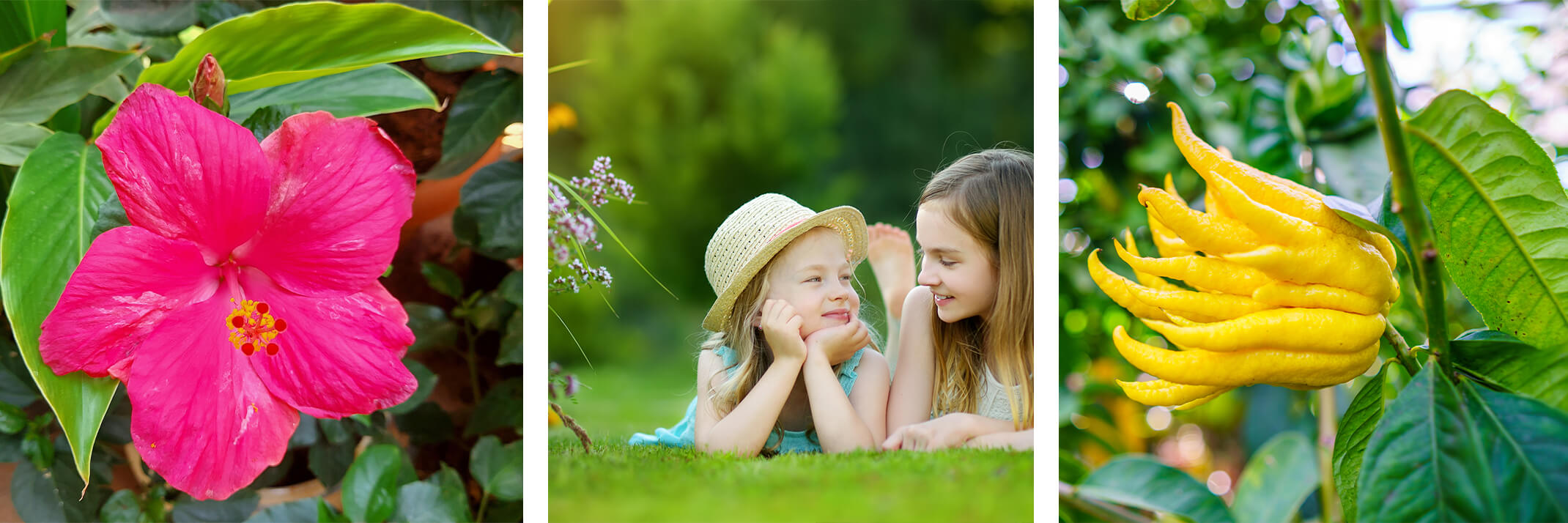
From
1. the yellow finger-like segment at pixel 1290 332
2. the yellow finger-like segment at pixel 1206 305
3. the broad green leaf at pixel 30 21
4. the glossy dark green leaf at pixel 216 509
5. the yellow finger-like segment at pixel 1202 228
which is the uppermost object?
the broad green leaf at pixel 30 21

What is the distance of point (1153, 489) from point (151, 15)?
616 millimetres

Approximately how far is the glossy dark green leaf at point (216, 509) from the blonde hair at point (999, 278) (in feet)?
1.40

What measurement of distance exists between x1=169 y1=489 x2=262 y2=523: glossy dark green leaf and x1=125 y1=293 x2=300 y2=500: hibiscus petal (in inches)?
4.8

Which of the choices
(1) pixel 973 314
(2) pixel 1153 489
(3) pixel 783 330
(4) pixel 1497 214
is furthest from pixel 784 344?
(4) pixel 1497 214

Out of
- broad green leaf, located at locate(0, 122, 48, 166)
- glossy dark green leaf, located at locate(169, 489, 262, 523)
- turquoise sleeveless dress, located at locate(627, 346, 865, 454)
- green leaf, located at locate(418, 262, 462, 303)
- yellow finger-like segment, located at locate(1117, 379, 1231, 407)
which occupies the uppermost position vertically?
broad green leaf, located at locate(0, 122, 48, 166)

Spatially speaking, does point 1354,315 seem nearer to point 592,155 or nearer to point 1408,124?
point 1408,124

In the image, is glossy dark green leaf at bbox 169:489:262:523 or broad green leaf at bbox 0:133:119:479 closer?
broad green leaf at bbox 0:133:119:479

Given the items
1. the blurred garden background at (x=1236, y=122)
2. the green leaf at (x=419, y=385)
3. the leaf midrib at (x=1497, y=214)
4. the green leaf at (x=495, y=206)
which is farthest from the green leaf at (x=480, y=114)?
the leaf midrib at (x=1497, y=214)

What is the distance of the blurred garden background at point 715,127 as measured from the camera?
46 centimetres

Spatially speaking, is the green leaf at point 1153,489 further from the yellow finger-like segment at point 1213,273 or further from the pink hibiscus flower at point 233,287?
the pink hibiscus flower at point 233,287

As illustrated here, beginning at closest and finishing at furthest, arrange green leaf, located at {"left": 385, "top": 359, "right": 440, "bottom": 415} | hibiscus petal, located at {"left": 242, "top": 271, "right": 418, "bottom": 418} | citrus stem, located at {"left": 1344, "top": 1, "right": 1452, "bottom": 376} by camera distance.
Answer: citrus stem, located at {"left": 1344, "top": 1, "right": 1452, "bottom": 376}
hibiscus petal, located at {"left": 242, "top": 271, "right": 418, "bottom": 418}
green leaf, located at {"left": 385, "top": 359, "right": 440, "bottom": 415}

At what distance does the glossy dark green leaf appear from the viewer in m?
0.50

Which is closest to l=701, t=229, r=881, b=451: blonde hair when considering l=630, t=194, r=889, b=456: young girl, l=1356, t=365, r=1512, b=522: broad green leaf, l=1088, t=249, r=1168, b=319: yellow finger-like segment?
l=630, t=194, r=889, b=456: young girl

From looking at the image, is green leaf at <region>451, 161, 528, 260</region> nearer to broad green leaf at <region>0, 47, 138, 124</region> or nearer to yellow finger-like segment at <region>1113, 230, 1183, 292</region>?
broad green leaf at <region>0, 47, 138, 124</region>
